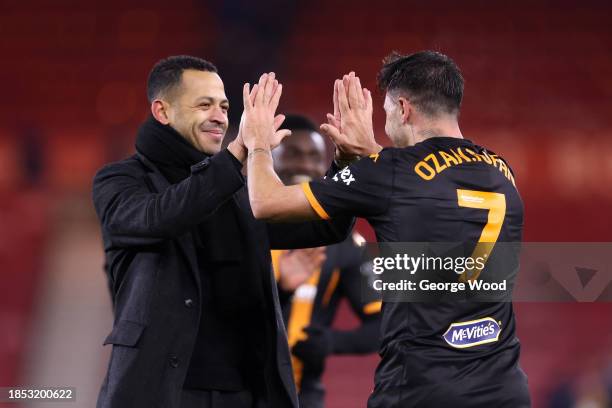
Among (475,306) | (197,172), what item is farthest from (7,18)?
(475,306)

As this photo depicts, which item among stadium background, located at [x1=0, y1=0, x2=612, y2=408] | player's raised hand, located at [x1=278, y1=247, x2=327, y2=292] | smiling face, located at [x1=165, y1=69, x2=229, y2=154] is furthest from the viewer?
stadium background, located at [x1=0, y1=0, x2=612, y2=408]

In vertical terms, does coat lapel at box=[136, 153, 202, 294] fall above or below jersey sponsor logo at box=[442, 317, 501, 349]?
above

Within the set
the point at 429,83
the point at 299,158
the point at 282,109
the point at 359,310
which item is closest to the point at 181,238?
the point at 429,83

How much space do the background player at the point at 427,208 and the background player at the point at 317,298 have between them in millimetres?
1431

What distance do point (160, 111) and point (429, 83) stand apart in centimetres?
101

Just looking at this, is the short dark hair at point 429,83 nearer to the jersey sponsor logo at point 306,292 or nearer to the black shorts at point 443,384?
the black shorts at point 443,384

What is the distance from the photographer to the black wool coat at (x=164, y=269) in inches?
110

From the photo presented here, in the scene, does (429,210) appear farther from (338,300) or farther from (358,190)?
(338,300)

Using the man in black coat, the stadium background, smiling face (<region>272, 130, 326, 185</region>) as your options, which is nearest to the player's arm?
smiling face (<region>272, 130, 326, 185</region>)

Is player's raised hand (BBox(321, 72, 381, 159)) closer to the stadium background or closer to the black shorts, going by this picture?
the black shorts

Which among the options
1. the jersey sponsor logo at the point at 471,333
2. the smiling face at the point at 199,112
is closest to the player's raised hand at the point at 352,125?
the smiling face at the point at 199,112

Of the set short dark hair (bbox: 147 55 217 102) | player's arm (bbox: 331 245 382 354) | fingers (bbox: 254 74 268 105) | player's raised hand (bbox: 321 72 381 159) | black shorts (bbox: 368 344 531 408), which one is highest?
short dark hair (bbox: 147 55 217 102)

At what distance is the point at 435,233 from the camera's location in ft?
8.91

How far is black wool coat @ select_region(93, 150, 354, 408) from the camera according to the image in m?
2.79
